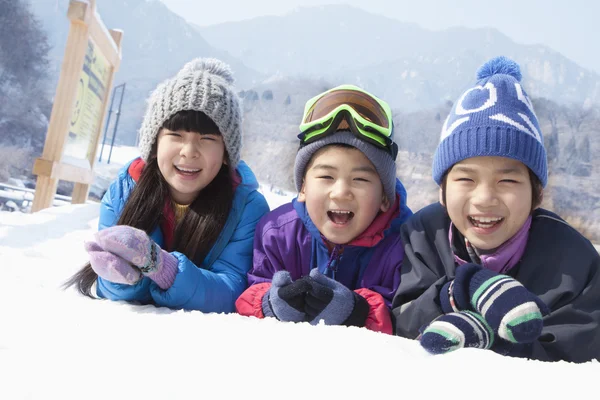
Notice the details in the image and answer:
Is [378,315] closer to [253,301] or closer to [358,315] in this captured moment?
[358,315]

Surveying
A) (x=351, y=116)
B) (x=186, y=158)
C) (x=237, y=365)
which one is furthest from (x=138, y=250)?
(x=351, y=116)

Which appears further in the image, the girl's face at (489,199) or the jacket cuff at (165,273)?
the jacket cuff at (165,273)

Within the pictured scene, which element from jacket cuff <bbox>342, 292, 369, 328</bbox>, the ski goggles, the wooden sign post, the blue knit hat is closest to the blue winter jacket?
the ski goggles

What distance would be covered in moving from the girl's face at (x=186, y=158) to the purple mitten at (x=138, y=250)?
1.40 ft

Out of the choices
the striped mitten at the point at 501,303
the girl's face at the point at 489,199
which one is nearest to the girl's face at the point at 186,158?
the girl's face at the point at 489,199

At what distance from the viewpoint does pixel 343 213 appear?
1666 mm

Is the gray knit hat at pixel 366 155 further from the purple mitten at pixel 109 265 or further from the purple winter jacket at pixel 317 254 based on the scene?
the purple mitten at pixel 109 265

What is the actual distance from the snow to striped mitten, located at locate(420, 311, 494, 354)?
0.12ft

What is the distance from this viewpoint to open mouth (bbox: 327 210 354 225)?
1646mm

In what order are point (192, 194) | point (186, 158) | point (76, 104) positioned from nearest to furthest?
point (186, 158) < point (192, 194) < point (76, 104)

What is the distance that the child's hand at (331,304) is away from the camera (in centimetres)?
136

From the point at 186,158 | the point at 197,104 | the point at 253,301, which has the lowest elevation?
the point at 253,301

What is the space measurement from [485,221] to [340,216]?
1.64 ft

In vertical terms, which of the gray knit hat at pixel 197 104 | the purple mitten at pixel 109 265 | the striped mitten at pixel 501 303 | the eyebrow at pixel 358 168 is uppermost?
the gray knit hat at pixel 197 104
